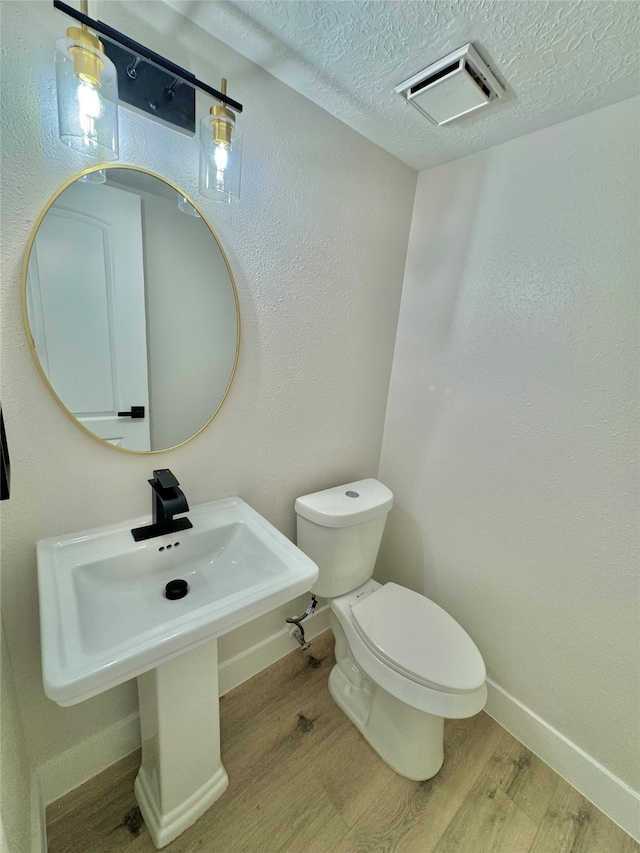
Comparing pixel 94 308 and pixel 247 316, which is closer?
pixel 94 308

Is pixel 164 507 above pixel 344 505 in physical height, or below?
above

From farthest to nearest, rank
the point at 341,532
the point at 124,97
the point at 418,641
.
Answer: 1. the point at 341,532
2. the point at 418,641
3. the point at 124,97

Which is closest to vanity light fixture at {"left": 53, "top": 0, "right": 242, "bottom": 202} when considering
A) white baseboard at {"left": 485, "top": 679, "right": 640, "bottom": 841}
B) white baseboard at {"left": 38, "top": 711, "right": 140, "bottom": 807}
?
white baseboard at {"left": 38, "top": 711, "right": 140, "bottom": 807}

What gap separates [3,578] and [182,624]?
0.52 meters

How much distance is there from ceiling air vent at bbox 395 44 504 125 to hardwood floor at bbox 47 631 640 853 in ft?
6.95

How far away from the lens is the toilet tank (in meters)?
1.29

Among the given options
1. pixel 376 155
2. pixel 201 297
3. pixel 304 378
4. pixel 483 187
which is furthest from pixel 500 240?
pixel 201 297

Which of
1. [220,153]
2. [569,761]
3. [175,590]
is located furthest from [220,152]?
[569,761]

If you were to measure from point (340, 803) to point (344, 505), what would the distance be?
0.92 m

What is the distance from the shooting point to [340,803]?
1.09 m

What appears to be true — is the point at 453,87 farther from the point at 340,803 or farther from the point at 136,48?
the point at 340,803

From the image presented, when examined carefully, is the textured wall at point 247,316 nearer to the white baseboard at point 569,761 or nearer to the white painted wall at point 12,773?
the white painted wall at point 12,773

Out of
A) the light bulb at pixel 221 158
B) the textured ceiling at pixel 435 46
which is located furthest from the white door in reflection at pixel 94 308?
the textured ceiling at pixel 435 46

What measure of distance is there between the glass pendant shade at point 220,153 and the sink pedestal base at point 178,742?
1221mm
